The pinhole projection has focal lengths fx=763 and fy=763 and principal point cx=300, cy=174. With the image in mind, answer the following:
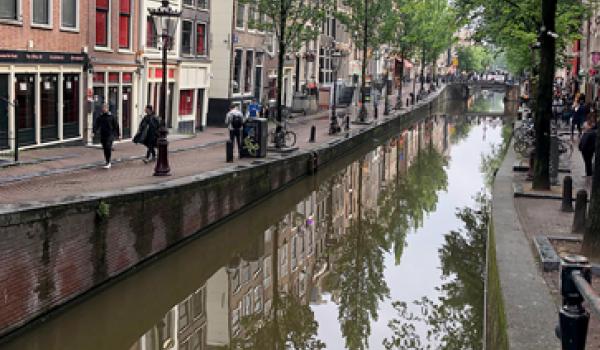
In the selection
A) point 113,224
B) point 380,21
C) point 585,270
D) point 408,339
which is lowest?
point 408,339

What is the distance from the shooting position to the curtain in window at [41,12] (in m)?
23.0

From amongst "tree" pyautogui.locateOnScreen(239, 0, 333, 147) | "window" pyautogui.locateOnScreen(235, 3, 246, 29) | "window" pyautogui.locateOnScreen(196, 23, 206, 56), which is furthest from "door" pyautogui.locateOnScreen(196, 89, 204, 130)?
"tree" pyautogui.locateOnScreen(239, 0, 333, 147)

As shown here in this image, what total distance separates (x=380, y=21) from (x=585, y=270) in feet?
162

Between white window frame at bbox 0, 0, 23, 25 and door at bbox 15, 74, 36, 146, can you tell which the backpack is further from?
white window frame at bbox 0, 0, 23, 25

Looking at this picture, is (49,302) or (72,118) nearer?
(49,302)

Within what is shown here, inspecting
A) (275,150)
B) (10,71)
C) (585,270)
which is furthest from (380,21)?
(585,270)

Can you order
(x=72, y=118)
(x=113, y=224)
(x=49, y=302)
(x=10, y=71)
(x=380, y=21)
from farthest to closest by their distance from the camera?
(x=380, y=21) → (x=72, y=118) → (x=10, y=71) → (x=113, y=224) → (x=49, y=302)

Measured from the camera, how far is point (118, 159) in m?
22.5

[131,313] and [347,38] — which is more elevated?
[347,38]

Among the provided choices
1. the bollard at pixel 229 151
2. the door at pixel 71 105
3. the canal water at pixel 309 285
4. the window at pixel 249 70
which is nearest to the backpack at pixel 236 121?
the canal water at pixel 309 285

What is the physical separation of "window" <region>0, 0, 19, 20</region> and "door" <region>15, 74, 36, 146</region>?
1.67 metres

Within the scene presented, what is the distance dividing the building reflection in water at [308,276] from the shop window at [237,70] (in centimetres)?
1308

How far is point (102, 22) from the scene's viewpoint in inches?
1074

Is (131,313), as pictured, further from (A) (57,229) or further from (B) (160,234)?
(B) (160,234)
